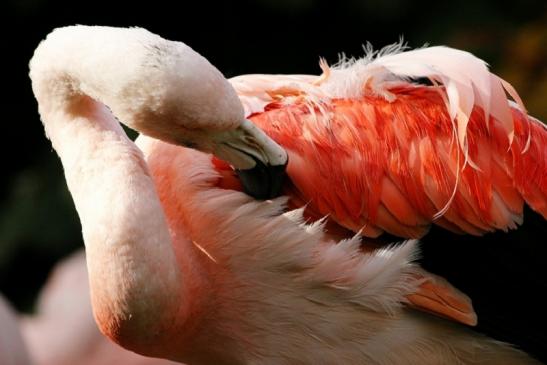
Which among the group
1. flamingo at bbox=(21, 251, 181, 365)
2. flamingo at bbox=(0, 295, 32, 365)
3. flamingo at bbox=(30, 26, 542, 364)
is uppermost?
flamingo at bbox=(30, 26, 542, 364)

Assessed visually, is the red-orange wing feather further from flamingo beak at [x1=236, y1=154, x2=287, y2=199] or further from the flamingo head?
the flamingo head

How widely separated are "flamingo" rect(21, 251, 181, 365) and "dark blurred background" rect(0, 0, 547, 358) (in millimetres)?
1053

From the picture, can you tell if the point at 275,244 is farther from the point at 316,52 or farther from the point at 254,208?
the point at 316,52

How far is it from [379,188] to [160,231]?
27.3 inches

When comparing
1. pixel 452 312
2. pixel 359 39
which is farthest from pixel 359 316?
pixel 359 39

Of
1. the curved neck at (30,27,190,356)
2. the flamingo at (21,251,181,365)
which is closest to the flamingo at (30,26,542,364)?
the curved neck at (30,27,190,356)

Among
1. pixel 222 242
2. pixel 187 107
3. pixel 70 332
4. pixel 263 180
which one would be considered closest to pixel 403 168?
pixel 263 180

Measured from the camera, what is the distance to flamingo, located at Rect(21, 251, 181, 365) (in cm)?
623

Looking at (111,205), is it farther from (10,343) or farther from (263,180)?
(10,343)

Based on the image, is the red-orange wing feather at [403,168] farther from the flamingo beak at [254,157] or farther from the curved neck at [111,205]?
the curved neck at [111,205]

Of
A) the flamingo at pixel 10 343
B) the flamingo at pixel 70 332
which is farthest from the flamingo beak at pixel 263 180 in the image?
the flamingo at pixel 70 332

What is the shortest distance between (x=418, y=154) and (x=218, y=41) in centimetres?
502

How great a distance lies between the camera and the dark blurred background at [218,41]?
312 inches

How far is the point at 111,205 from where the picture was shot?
338 centimetres
